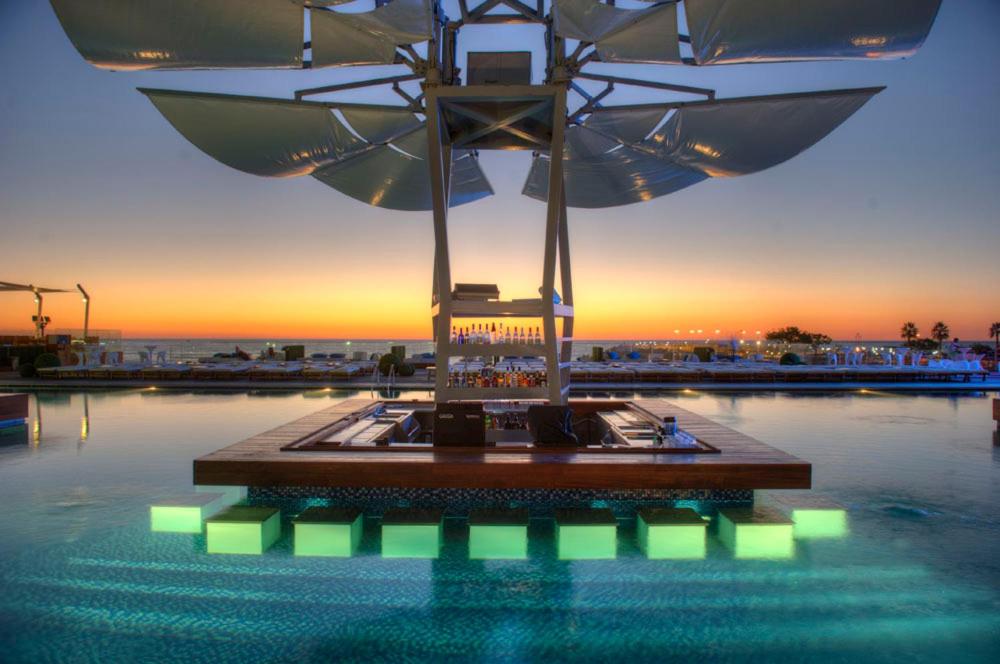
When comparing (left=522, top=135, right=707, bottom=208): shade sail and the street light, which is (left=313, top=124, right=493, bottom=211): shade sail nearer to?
(left=522, top=135, right=707, bottom=208): shade sail

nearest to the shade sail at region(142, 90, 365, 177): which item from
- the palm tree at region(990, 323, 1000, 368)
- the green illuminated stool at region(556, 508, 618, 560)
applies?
the green illuminated stool at region(556, 508, 618, 560)

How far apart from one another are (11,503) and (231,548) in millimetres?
2496

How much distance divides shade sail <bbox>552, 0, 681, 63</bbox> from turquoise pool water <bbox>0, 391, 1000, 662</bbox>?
3.64 meters

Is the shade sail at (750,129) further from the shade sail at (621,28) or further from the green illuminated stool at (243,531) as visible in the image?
the green illuminated stool at (243,531)

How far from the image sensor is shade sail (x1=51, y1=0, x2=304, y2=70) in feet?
13.1

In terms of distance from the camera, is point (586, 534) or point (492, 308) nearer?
point (586, 534)

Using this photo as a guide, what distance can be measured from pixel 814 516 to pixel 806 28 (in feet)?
11.9

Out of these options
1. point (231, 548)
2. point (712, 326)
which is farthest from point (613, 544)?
point (712, 326)

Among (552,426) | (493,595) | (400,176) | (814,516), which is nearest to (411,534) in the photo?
(493,595)

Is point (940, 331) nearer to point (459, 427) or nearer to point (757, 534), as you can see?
point (757, 534)

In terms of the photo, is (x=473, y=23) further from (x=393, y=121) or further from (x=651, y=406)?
(x=651, y=406)

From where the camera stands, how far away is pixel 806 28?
4.03m

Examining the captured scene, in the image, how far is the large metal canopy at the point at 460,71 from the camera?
405cm

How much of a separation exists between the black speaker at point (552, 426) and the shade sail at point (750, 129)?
3.07 m
